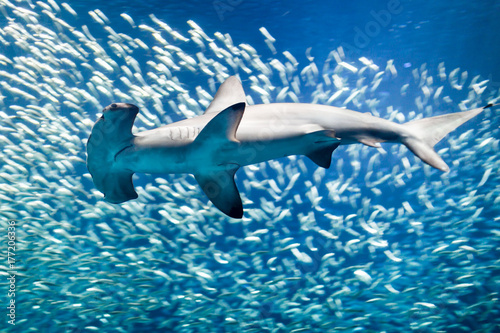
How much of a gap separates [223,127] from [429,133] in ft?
4.95

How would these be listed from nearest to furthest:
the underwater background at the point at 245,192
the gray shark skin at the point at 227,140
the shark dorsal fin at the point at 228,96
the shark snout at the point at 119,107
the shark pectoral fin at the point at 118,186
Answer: the shark snout at the point at 119,107, the gray shark skin at the point at 227,140, the shark pectoral fin at the point at 118,186, the shark dorsal fin at the point at 228,96, the underwater background at the point at 245,192

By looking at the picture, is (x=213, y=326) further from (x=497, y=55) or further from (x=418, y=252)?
(x=497, y=55)

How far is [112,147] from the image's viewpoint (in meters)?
2.14

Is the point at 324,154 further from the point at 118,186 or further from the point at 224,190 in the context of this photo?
the point at 118,186

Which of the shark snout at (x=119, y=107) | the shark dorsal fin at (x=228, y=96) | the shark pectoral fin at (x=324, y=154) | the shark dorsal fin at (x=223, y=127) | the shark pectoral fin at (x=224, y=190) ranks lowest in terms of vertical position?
the shark pectoral fin at (x=224, y=190)

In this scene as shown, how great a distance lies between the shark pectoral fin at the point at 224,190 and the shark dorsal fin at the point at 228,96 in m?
0.56

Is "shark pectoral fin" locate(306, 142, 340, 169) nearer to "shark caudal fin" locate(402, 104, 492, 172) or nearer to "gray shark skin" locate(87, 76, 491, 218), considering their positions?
"gray shark skin" locate(87, 76, 491, 218)

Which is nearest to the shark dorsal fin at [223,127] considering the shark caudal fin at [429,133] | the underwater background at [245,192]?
the shark caudal fin at [429,133]

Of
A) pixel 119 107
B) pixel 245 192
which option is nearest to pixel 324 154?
pixel 119 107

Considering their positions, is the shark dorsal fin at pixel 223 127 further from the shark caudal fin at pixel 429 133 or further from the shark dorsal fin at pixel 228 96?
the shark caudal fin at pixel 429 133

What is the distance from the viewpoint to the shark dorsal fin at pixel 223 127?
2.00 m

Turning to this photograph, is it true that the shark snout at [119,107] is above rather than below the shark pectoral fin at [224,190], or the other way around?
above

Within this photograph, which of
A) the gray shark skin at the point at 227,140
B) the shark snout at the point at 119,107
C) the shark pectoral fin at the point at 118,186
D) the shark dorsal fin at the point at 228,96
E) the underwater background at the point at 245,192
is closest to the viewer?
the shark snout at the point at 119,107

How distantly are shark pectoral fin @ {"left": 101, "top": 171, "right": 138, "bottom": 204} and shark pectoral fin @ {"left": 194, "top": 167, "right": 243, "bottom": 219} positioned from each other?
0.46m
